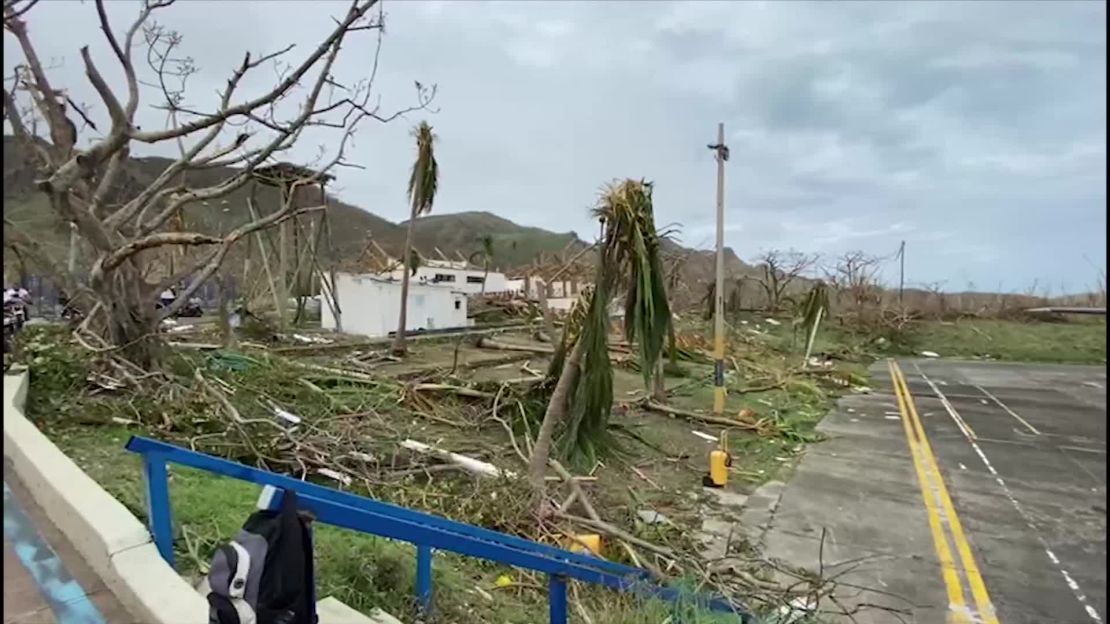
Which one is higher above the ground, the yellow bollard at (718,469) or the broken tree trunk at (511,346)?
the broken tree trunk at (511,346)

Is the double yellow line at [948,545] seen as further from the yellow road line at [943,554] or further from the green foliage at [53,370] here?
the green foliage at [53,370]

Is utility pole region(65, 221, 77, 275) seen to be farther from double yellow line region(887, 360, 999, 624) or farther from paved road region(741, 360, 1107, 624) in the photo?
double yellow line region(887, 360, 999, 624)

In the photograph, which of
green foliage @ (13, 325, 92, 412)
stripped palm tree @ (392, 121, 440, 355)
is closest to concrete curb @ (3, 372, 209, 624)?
green foliage @ (13, 325, 92, 412)

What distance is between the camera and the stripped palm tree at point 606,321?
7.62 meters

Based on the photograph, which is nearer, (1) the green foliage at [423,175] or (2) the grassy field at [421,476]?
(2) the grassy field at [421,476]

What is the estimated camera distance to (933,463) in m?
9.76

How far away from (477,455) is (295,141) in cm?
559

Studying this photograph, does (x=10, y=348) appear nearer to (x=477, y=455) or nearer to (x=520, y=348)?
(x=477, y=455)

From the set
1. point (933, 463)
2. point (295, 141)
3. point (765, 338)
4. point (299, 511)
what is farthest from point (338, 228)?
point (299, 511)

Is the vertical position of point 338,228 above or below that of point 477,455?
above

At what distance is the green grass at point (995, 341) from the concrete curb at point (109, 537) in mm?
26760

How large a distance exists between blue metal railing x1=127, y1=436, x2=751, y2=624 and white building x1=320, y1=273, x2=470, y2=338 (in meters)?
19.2

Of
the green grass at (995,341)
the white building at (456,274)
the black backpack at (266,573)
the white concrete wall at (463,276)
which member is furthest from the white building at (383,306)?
the black backpack at (266,573)

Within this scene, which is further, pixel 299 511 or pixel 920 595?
pixel 920 595
